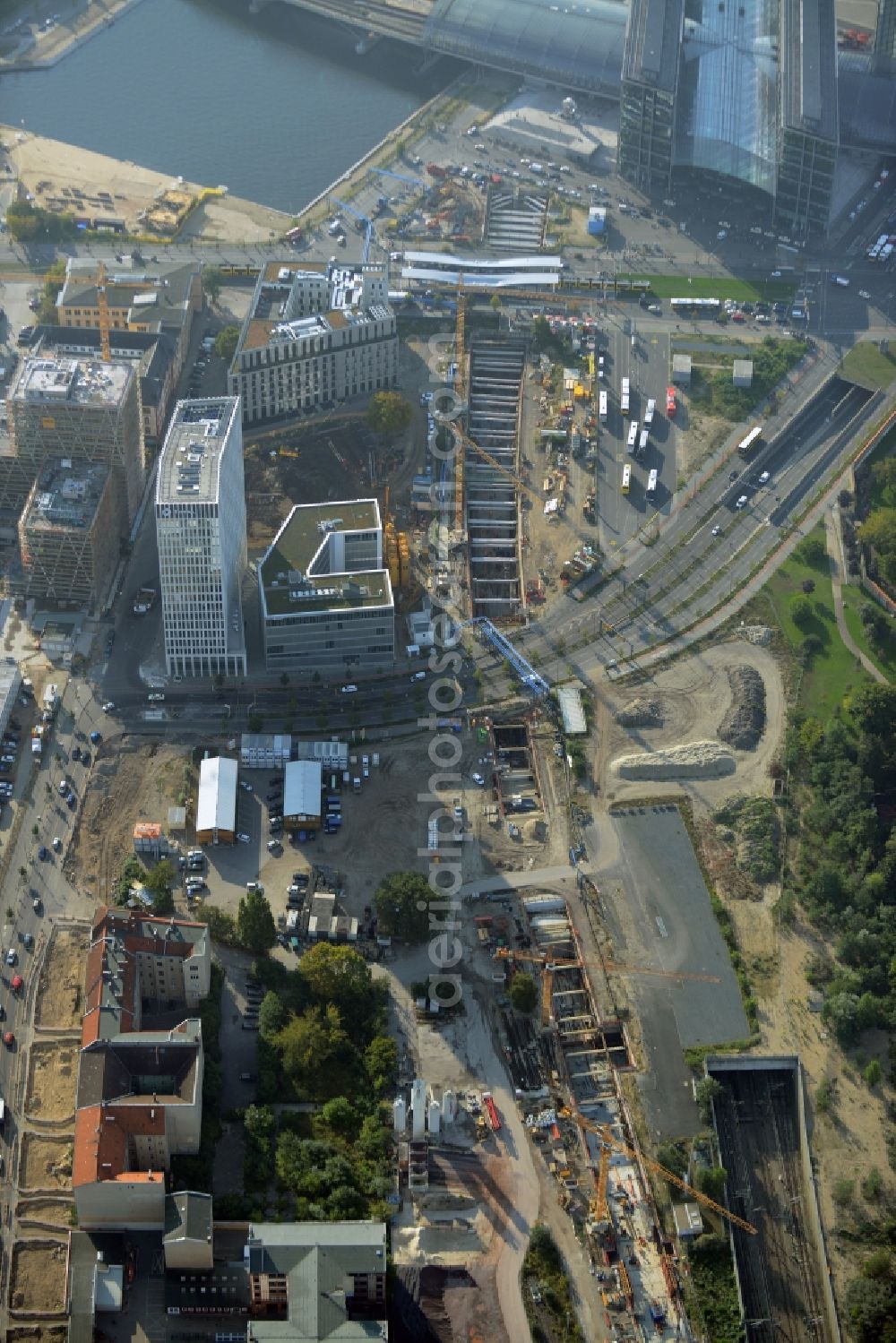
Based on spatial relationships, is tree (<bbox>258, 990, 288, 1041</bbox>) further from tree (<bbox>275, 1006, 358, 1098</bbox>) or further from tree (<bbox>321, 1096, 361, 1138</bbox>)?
tree (<bbox>321, 1096, 361, 1138</bbox>)

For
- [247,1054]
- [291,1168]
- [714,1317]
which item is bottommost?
[714,1317]

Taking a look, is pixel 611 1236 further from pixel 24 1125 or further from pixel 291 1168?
pixel 24 1125

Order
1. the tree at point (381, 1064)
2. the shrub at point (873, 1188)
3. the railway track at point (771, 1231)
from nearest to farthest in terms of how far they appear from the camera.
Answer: the railway track at point (771, 1231) < the shrub at point (873, 1188) < the tree at point (381, 1064)

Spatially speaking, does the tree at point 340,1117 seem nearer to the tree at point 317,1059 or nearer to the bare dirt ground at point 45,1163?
the tree at point 317,1059

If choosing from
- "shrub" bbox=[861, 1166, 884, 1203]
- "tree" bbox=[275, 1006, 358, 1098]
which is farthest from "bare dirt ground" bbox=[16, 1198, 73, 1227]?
"shrub" bbox=[861, 1166, 884, 1203]

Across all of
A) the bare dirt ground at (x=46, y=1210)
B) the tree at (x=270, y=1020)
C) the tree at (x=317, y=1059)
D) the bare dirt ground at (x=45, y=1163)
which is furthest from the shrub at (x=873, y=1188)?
the bare dirt ground at (x=45, y=1163)

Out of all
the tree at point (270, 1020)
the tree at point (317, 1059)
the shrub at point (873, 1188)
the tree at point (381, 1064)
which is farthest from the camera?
the tree at point (270, 1020)

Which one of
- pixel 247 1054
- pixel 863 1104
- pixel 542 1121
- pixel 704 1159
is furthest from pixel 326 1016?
pixel 863 1104
